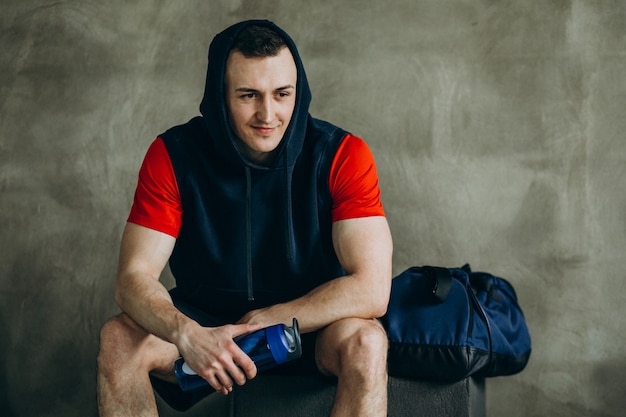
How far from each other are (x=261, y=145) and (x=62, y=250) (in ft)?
3.91

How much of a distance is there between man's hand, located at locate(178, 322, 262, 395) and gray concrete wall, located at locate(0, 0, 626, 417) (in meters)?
1.20

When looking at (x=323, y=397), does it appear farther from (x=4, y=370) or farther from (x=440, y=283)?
(x=4, y=370)

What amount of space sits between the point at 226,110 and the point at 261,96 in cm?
11

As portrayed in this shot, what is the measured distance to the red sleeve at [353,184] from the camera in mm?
1981

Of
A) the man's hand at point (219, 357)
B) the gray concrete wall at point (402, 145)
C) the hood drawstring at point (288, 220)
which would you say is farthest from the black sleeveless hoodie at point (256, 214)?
the gray concrete wall at point (402, 145)

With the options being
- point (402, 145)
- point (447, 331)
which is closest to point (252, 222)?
point (447, 331)

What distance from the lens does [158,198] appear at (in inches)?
80.0

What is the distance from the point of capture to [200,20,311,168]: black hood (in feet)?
6.66

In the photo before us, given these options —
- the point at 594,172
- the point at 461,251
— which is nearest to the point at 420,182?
the point at 461,251

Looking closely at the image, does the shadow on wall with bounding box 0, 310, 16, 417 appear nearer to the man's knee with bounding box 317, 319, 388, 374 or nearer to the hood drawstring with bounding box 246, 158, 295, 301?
the hood drawstring with bounding box 246, 158, 295, 301

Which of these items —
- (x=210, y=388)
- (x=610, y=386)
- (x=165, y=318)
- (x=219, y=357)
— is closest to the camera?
(x=219, y=357)

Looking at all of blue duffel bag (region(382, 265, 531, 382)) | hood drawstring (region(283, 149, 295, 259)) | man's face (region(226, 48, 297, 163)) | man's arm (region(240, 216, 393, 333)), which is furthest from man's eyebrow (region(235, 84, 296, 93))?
blue duffel bag (region(382, 265, 531, 382))

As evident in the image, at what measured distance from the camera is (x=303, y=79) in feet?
6.78

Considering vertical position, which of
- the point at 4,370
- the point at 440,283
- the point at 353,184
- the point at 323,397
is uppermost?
the point at 353,184
